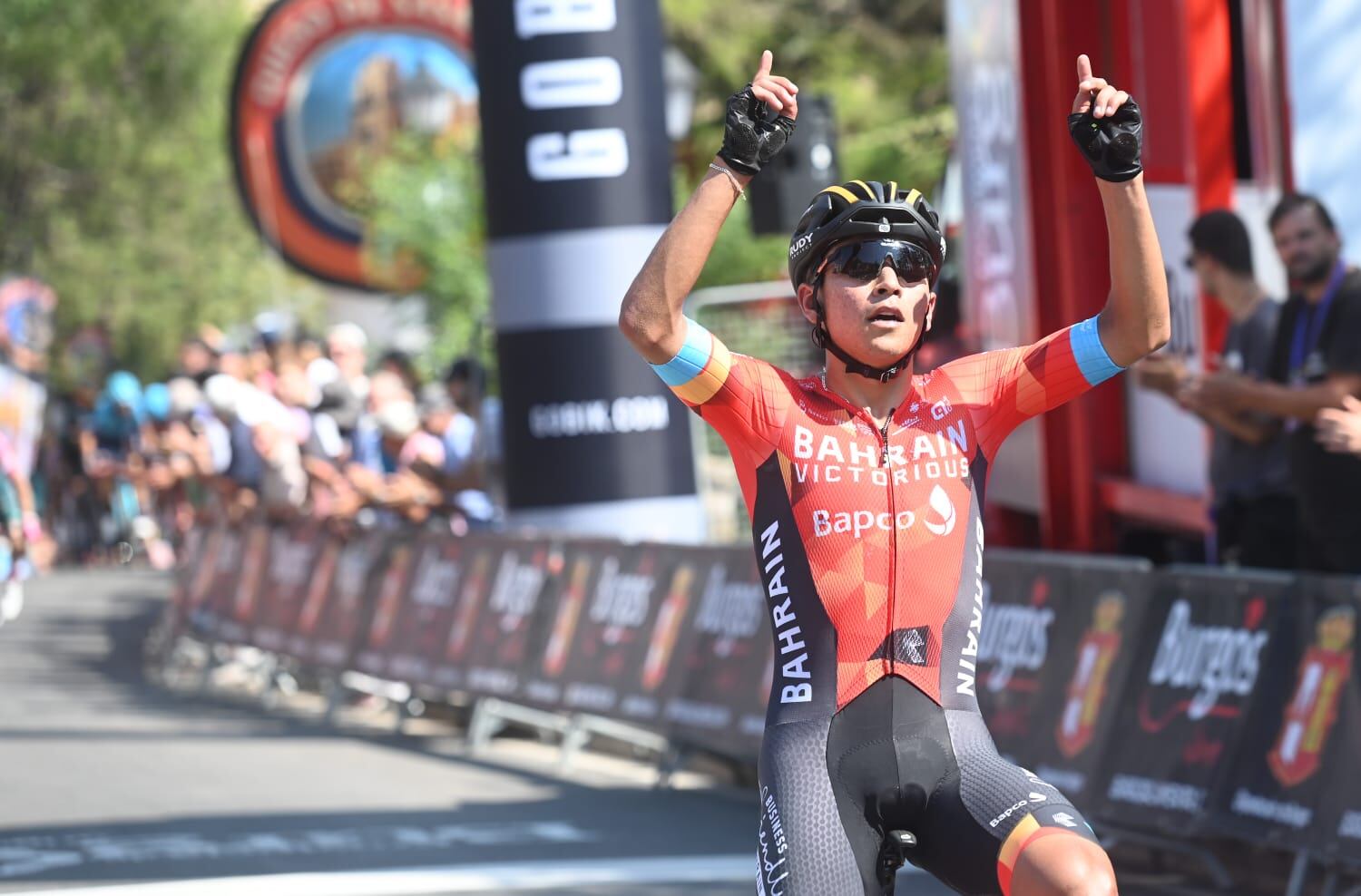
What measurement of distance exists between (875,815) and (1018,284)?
26.6 ft

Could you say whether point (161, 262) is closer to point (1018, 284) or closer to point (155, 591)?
point (155, 591)

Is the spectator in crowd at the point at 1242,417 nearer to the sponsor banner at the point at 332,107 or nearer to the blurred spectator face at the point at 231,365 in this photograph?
the blurred spectator face at the point at 231,365

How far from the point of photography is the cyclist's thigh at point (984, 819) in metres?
4.34

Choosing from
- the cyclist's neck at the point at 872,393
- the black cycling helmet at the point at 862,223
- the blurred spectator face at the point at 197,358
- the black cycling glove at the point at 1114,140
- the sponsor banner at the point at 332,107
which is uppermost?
the sponsor banner at the point at 332,107

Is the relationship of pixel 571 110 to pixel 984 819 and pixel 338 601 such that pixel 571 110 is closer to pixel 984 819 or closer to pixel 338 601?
pixel 338 601

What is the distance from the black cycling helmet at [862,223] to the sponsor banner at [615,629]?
6728mm

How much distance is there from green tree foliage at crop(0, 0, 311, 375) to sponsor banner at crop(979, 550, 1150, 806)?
3128 cm

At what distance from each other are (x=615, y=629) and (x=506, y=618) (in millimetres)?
1210

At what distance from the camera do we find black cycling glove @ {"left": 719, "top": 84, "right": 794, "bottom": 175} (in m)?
4.62

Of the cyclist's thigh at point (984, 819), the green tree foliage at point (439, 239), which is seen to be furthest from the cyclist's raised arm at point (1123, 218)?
the green tree foliage at point (439, 239)

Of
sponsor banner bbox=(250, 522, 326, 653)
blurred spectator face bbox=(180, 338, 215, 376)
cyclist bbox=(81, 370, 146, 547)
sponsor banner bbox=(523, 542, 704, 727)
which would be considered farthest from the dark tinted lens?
cyclist bbox=(81, 370, 146, 547)

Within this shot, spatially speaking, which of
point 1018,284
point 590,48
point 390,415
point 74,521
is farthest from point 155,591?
point 1018,284

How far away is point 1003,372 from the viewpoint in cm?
504

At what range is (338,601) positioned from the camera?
15250 millimetres
